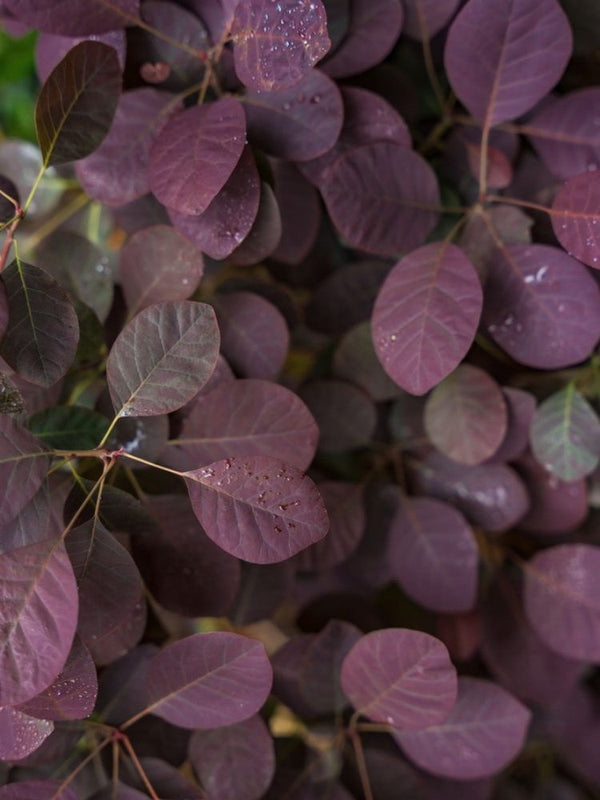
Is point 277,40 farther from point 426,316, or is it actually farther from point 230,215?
point 426,316

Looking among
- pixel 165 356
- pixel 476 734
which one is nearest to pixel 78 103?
pixel 165 356

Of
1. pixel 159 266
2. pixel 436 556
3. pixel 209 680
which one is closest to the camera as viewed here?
pixel 209 680

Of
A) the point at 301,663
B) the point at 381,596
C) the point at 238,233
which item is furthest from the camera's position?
the point at 381,596

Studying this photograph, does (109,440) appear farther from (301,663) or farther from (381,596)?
(381,596)

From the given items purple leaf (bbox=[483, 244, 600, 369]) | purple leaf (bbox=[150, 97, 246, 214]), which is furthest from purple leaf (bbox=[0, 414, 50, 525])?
purple leaf (bbox=[483, 244, 600, 369])

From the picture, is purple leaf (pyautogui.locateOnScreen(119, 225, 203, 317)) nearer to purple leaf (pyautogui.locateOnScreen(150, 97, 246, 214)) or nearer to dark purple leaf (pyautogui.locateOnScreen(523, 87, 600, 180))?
purple leaf (pyautogui.locateOnScreen(150, 97, 246, 214))

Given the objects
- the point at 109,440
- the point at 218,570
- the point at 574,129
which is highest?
the point at 574,129

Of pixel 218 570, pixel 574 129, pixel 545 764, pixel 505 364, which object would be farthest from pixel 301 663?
pixel 545 764
